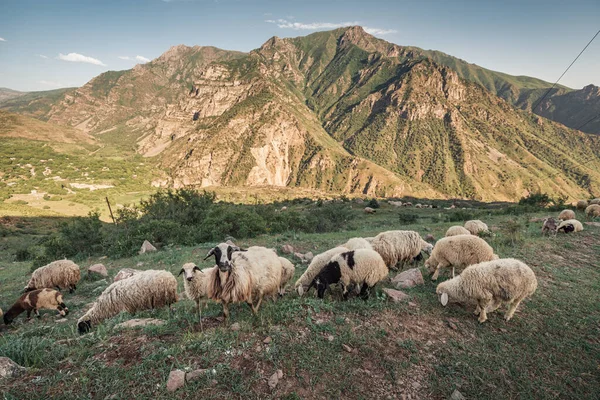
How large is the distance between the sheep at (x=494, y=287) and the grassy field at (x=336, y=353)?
0.33m

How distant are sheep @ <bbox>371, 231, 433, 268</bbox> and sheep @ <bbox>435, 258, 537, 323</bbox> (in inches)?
121

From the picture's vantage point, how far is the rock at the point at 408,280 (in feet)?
27.5

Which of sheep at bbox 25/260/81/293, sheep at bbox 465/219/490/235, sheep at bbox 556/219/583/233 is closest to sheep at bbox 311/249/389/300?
sheep at bbox 465/219/490/235

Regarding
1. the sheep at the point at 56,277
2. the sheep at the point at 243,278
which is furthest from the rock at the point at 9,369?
the sheep at the point at 56,277

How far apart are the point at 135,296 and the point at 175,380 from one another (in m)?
4.74

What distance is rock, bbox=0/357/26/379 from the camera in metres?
3.88

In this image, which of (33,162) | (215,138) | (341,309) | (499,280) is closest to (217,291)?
(341,309)

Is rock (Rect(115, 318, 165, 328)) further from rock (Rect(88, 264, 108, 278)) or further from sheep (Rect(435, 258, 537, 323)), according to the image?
rock (Rect(88, 264, 108, 278))

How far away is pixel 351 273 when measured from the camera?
775 centimetres

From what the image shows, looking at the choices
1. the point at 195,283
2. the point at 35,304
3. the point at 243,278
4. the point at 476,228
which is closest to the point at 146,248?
the point at 35,304

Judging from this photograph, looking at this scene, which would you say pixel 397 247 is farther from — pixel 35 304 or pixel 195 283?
pixel 35 304

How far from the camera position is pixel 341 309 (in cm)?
661

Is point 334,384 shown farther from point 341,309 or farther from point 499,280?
point 499,280

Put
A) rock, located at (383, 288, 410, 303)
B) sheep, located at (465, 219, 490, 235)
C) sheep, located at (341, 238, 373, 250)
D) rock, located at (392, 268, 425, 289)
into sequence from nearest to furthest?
1. rock, located at (383, 288, 410, 303)
2. rock, located at (392, 268, 425, 289)
3. sheep, located at (341, 238, 373, 250)
4. sheep, located at (465, 219, 490, 235)
